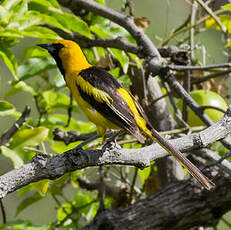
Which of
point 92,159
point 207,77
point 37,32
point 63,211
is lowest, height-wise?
point 63,211

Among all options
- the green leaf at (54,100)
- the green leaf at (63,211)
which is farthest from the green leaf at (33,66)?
the green leaf at (63,211)

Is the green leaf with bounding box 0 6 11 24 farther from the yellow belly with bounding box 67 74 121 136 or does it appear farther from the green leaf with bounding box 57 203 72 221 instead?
the green leaf with bounding box 57 203 72 221

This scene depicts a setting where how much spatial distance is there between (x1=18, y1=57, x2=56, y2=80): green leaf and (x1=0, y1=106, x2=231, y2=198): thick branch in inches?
45.2

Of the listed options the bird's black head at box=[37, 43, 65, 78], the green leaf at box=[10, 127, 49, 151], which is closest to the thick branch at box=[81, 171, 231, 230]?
the green leaf at box=[10, 127, 49, 151]

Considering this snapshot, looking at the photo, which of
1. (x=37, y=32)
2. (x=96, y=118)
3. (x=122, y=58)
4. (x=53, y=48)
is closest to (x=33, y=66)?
(x=53, y=48)

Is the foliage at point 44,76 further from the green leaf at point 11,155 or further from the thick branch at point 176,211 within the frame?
the thick branch at point 176,211

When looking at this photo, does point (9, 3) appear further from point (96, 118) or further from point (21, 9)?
point (96, 118)

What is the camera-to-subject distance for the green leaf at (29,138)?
8.67 feet

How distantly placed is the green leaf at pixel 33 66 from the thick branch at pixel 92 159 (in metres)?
1.15

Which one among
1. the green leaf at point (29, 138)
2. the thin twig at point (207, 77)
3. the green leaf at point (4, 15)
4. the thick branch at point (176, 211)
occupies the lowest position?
the thick branch at point (176, 211)

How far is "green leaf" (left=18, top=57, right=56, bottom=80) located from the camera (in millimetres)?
3131

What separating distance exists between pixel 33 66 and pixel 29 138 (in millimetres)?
701

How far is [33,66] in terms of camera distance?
3168mm

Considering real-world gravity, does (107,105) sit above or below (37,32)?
below
